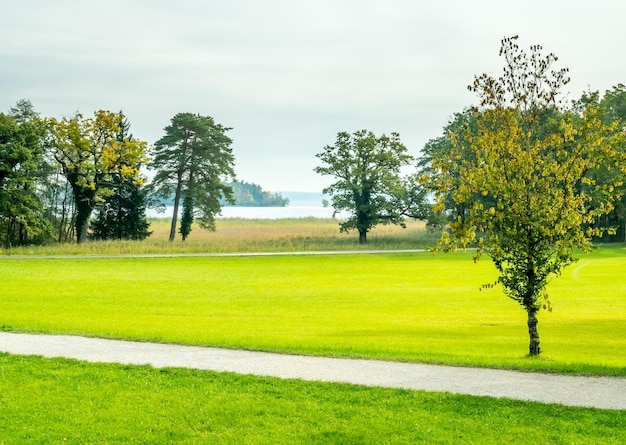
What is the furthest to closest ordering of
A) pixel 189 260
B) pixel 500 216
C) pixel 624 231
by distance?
pixel 624 231
pixel 189 260
pixel 500 216

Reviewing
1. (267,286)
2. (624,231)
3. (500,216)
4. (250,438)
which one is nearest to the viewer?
(250,438)

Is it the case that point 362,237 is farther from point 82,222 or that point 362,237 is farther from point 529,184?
point 529,184

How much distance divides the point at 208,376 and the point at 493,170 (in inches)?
293

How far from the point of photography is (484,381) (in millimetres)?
12000

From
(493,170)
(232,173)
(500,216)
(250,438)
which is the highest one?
(232,173)

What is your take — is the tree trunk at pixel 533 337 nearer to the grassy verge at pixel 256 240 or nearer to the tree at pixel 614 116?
the grassy verge at pixel 256 240

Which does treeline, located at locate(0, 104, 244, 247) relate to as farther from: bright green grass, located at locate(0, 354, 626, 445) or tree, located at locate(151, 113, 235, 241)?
bright green grass, located at locate(0, 354, 626, 445)

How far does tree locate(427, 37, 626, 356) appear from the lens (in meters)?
15.0

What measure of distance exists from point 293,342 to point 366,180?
55.9 m

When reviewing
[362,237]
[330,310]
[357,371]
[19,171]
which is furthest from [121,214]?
[357,371]

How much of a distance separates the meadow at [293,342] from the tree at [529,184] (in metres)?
2.26

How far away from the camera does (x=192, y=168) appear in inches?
2854

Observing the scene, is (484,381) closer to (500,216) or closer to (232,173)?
(500,216)

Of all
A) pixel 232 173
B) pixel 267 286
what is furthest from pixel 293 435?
pixel 232 173
